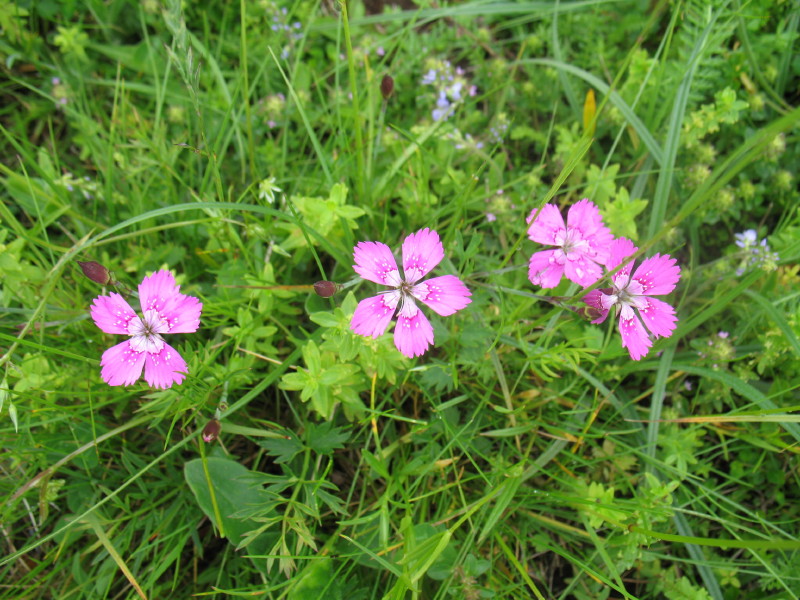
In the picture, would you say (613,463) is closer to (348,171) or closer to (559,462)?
(559,462)

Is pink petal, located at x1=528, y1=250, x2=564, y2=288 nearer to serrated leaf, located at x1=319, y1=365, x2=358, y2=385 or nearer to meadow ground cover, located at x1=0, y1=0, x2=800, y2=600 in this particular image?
meadow ground cover, located at x1=0, y1=0, x2=800, y2=600

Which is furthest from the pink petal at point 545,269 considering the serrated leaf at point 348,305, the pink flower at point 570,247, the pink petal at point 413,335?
the serrated leaf at point 348,305

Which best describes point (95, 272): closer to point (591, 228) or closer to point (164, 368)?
point (164, 368)

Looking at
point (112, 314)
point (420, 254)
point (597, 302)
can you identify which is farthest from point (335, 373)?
point (597, 302)

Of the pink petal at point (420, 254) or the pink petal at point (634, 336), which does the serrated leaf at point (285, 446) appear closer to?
the pink petal at point (420, 254)

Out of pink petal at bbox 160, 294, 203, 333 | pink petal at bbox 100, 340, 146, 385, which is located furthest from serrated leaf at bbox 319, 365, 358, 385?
pink petal at bbox 100, 340, 146, 385

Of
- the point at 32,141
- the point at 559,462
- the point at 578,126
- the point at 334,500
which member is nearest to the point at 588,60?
the point at 578,126
